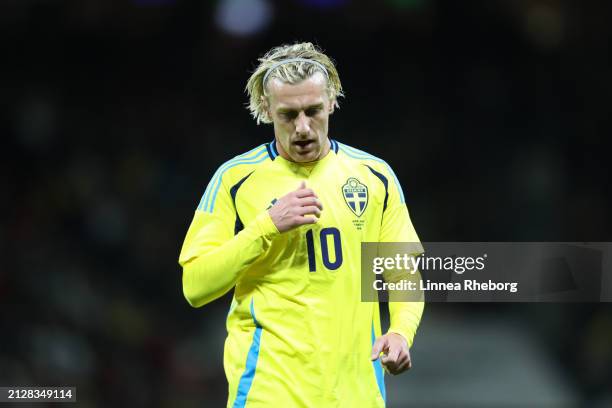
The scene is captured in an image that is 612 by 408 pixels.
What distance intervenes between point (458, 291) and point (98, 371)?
3.94 metres

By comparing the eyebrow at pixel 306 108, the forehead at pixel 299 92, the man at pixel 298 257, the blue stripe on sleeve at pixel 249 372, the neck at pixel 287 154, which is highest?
the forehead at pixel 299 92

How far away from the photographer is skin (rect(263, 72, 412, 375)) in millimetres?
3244

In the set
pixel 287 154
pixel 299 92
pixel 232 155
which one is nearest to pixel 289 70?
pixel 299 92

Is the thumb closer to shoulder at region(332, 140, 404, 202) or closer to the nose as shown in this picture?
shoulder at region(332, 140, 404, 202)

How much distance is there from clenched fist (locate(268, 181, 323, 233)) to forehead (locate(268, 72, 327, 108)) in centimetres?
36

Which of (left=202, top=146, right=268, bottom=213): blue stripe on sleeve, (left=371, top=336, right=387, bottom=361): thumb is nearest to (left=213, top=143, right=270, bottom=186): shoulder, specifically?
(left=202, top=146, right=268, bottom=213): blue stripe on sleeve

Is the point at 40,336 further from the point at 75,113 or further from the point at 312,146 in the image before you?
the point at 312,146

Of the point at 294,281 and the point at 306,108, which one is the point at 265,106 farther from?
the point at 294,281

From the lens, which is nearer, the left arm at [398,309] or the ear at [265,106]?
the left arm at [398,309]

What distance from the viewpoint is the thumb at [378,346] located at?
325cm

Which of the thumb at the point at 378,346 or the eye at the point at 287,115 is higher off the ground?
the eye at the point at 287,115

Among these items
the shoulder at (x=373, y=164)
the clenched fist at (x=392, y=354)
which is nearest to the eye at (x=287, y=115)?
the shoulder at (x=373, y=164)

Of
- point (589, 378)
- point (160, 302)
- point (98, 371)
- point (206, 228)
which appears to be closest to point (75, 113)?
point (160, 302)

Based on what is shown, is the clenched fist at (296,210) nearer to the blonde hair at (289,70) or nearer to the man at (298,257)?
the man at (298,257)
